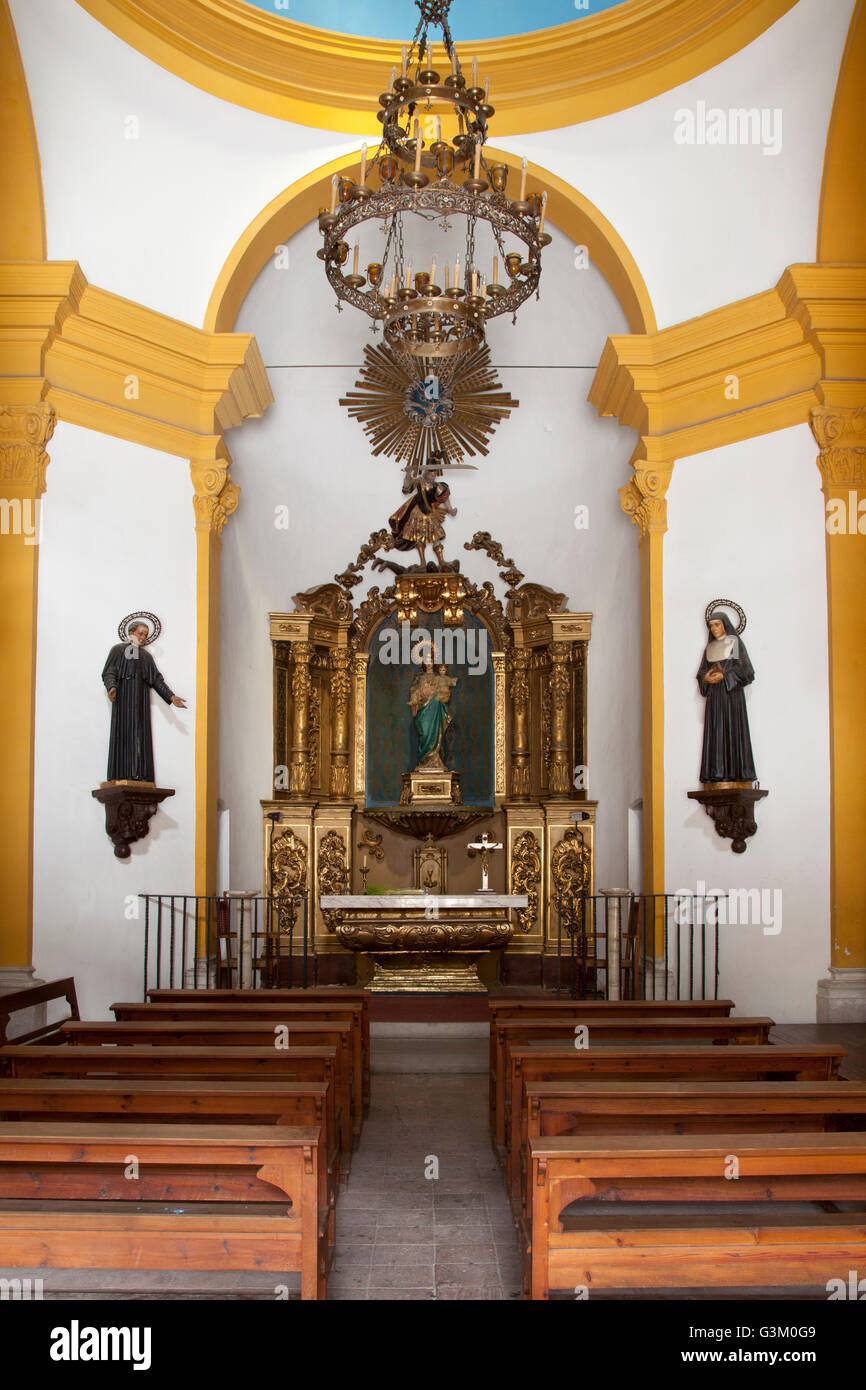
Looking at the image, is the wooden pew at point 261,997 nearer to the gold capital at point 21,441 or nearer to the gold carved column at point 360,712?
the gold capital at point 21,441

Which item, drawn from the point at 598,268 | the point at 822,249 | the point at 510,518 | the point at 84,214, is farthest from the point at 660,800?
the point at 84,214

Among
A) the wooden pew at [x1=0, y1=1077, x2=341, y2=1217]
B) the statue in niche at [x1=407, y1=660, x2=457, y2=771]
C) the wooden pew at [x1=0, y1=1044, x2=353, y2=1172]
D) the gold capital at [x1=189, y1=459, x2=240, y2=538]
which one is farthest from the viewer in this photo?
the statue in niche at [x1=407, y1=660, x2=457, y2=771]

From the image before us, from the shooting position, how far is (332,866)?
10.6 metres

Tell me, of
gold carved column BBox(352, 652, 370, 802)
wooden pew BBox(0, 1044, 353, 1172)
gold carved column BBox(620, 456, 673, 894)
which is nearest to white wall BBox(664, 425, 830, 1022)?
gold carved column BBox(620, 456, 673, 894)

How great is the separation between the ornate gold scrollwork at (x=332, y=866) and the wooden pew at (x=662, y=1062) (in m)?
6.00

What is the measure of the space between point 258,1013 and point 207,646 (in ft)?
12.5

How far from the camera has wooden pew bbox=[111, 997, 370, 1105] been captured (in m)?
5.87

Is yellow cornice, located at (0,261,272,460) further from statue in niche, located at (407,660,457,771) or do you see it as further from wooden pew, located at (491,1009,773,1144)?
wooden pew, located at (491,1009,773,1144)

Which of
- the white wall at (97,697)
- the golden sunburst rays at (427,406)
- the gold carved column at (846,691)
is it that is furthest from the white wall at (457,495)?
the gold carved column at (846,691)

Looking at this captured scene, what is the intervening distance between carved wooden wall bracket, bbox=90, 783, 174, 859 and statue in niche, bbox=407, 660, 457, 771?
3248 mm

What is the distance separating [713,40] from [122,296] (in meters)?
5.29

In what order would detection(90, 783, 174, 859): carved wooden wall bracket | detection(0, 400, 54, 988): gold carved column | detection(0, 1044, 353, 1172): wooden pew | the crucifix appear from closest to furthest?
detection(0, 1044, 353, 1172): wooden pew → detection(0, 400, 54, 988): gold carved column → detection(90, 783, 174, 859): carved wooden wall bracket → the crucifix

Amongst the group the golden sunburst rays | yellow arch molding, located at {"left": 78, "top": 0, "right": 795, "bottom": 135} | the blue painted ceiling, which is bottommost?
the golden sunburst rays
